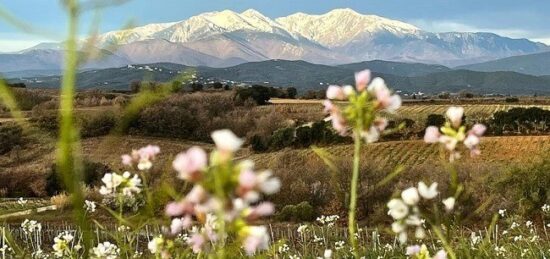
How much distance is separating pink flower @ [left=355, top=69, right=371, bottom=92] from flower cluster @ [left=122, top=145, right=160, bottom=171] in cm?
43

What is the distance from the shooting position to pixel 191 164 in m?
0.79

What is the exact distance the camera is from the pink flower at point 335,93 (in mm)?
1269

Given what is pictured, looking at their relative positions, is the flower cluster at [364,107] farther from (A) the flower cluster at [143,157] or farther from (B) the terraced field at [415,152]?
(B) the terraced field at [415,152]

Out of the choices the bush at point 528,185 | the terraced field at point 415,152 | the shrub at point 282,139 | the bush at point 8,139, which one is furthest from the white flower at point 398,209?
the bush at point 8,139

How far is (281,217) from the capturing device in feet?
96.3

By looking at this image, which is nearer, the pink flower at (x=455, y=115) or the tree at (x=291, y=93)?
the pink flower at (x=455, y=115)

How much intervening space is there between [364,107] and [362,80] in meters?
0.09

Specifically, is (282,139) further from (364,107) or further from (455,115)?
(364,107)

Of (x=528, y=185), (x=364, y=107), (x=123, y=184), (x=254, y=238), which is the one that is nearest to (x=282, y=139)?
(x=528, y=185)

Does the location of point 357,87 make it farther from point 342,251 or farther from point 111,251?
point 342,251

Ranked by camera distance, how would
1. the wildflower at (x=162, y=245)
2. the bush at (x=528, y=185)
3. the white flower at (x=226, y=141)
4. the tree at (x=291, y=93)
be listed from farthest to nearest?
1. the tree at (x=291, y=93)
2. the bush at (x=528, y=185)
3. the wildflower at (x=162, y=245)
4. the white flower at (x=226, y=141)

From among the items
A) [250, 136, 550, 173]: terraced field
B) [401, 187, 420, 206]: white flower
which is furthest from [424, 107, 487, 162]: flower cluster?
[250, 136, 550, 173]: terraced field

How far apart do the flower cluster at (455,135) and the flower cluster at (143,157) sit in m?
0.56

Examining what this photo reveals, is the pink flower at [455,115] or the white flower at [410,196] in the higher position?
the pink flower at [455,115]
